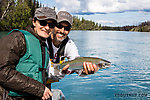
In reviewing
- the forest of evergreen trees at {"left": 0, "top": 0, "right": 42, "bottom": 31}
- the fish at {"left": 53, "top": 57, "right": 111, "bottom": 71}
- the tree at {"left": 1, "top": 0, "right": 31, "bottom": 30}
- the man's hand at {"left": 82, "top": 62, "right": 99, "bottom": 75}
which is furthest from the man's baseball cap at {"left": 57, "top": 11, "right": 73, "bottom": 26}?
the tree at {"left": 1, "top": 0, "right": 31, "bottom": 30}

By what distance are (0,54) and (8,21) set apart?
Answer: 51233 mm

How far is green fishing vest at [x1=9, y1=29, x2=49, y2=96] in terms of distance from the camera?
90.0 inches

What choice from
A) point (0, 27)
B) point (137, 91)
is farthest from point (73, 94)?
point (0, 27)

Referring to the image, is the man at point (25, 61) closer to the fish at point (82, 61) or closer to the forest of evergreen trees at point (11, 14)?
the fish at point (82, 61)

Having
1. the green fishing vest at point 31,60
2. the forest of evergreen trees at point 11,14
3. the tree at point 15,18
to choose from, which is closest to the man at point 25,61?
the green fishing vest at point 31,60

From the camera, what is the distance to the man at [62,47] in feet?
10.1

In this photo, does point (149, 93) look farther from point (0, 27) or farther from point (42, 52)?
point (0, 27)

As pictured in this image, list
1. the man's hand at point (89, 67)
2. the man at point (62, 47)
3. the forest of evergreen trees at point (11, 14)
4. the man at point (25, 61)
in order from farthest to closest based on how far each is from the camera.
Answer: the forest of evergreen trees at point (11, 14), the man at point (62, 47), the man's hand at point (89, 67), the man at point (25, 61)

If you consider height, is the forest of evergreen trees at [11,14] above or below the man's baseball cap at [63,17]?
above

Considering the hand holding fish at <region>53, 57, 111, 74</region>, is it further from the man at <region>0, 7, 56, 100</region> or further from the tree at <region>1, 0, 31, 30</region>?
the tree at <region>1, 0, 31, 30</region>

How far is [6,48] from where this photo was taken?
2.04m

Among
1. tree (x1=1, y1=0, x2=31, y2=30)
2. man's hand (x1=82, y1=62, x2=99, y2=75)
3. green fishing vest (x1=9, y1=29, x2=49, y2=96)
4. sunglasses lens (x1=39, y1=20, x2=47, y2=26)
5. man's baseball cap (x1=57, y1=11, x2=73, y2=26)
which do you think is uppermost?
tree (x1=1, y1=0, x2=31, y2=30)

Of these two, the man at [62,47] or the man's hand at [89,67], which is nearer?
the man's hand at [89,67]

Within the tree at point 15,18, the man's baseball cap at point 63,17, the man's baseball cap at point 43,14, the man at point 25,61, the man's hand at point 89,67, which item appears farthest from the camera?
the tree at point 15,18
